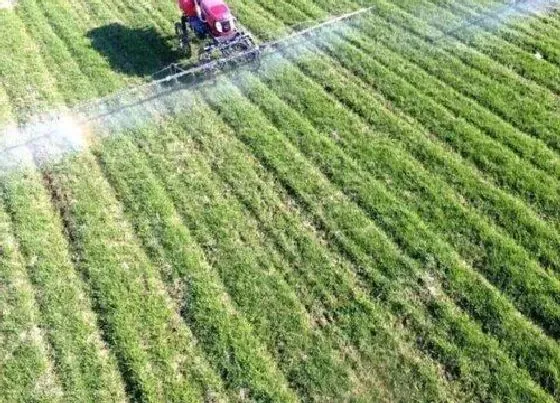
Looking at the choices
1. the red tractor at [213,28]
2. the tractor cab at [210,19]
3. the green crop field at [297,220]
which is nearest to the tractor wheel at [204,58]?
the red tractor at [213,28]

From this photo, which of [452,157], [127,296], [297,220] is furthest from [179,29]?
[127,296]

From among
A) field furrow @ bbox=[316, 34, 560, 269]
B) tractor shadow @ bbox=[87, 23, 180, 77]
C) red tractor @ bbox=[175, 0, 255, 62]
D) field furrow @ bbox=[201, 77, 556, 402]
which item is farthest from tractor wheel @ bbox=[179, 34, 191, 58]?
field furrow @ bbox=[201, 77, 556, 402]

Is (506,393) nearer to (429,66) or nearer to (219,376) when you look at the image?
(219,376)

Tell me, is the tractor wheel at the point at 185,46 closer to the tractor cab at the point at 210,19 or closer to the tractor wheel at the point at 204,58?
the tractor cab at the point at 210,19

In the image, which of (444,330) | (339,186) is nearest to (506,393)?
(444,330)

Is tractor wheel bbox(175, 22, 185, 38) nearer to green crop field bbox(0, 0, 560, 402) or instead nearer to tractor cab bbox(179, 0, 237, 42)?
tractor cab bbox(179, 0, 237, 42)

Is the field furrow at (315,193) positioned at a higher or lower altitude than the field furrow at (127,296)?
higher
